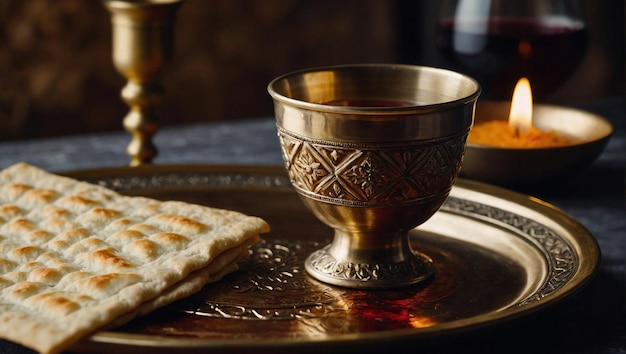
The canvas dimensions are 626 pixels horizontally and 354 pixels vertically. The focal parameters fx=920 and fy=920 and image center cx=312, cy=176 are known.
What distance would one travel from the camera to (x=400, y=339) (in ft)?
2.08

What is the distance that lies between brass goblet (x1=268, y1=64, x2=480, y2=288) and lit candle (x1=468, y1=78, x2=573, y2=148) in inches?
11.8

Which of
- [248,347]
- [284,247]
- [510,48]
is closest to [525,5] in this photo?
[510,48]

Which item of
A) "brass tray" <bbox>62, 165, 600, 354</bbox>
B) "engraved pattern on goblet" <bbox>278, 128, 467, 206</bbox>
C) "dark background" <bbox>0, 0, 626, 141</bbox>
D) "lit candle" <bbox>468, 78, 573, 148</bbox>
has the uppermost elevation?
"engraved pattern on goblet" <bbox>278, 128, 467, 206</bbox>

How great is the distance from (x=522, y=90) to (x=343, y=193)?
0.44 meters

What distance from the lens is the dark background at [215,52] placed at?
7.84 feet

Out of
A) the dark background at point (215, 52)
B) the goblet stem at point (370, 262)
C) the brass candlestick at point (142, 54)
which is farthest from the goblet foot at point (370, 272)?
the dark background at point (215, 52)

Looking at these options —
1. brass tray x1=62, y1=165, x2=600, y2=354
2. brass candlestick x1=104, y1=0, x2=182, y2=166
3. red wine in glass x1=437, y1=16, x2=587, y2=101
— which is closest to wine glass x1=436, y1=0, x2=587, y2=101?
red wine in glass x1=437, y1=16, x2=587, y2=101

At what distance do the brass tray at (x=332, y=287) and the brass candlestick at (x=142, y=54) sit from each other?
16cm

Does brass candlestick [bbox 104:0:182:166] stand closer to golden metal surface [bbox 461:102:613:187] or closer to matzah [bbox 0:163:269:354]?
matzah [bbox 0:163:269:354]

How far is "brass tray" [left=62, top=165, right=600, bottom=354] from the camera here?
0.65 meters

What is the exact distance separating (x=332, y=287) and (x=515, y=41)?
1.80ft

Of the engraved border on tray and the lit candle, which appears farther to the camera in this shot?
the lit candle

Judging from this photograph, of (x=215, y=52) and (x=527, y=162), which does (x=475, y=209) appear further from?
(x=215, y=52)

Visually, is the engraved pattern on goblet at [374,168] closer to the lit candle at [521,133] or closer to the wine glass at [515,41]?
the lit candle at [521,133]
